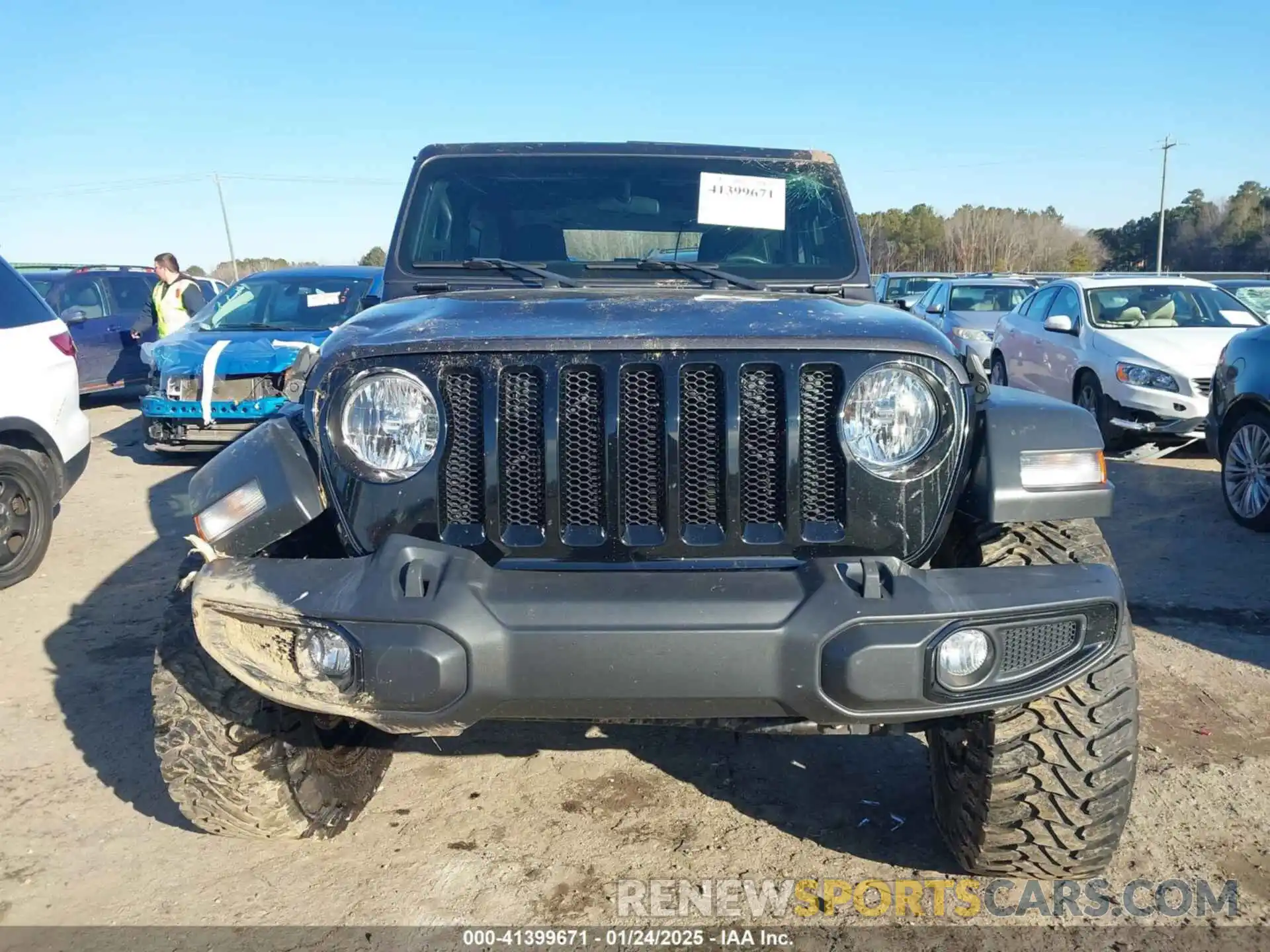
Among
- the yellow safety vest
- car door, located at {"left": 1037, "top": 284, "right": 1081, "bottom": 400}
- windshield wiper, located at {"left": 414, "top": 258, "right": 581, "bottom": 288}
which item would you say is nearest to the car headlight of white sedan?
car door, located at {"left": 1037, "top": 284, "right": 1081, "bottom": 400}

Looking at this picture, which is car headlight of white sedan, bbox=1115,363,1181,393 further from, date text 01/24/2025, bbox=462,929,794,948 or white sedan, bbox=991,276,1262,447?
date text 01/24/2025, bbox=462,929,794,948

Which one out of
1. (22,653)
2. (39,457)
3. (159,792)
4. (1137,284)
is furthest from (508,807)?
(1137,284)

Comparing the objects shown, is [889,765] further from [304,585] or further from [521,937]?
[304,585]

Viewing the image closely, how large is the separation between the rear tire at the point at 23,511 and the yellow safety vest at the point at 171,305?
5.20 m

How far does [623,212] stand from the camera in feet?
11.8

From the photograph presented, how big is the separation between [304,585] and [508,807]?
4.36 feet

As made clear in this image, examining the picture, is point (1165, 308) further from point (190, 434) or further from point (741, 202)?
point (190, 434)

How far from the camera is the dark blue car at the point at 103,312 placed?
1206 centimetres

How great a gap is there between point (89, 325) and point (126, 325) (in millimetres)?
621

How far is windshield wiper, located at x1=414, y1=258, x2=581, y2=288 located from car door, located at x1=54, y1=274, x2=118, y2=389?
10123mm

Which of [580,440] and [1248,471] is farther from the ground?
[580,440]

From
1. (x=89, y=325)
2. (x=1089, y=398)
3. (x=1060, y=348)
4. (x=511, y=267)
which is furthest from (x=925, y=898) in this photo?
(x=89, y=325)

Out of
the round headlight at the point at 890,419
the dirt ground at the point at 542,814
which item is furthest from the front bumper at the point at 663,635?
the dirt ground at the point at 542,814

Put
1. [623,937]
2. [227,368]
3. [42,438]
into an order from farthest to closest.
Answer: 1. [227,368]
2. [42,438]
3. [623,937]
